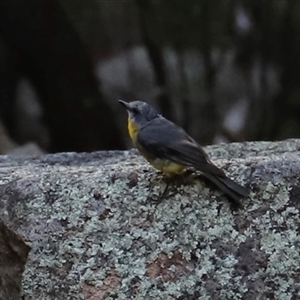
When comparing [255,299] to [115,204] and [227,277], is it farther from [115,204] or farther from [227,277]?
[115,204]

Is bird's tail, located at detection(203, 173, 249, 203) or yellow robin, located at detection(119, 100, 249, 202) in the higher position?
yellow robin, located at detection(119, 100, 249, 202)

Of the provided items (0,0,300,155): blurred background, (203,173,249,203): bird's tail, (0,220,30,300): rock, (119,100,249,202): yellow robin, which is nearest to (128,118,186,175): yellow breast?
(119,100,249,202): yellow robin

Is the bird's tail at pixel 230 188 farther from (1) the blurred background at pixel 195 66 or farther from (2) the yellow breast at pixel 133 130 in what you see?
(1) the blurred background at pixel 195 66

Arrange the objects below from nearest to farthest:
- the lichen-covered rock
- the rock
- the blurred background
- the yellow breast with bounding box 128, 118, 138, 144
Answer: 1. the lichen-covered rock
2. the rock
3. the yellow breast with bounding box 128, 118, 138, 144
4. the blurred background

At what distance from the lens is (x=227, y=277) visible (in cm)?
190

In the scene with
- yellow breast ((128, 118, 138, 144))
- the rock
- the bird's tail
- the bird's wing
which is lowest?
the rock

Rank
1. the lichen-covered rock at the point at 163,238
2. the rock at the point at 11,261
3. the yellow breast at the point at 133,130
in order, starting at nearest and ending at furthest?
the lichen-covered rock at the point at 163,238, the rock at the point at 11,261, the yellow breast at the point at 133,130

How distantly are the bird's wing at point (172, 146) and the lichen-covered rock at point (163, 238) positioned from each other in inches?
2.6

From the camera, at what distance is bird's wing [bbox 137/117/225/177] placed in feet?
6.44

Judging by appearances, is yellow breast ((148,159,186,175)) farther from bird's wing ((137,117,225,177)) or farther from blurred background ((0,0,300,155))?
blurred background ((0,0,300,155))

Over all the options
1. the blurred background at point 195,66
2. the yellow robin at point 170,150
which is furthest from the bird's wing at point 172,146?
the blurred background at point 195,66

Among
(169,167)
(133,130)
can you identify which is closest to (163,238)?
(169,167)

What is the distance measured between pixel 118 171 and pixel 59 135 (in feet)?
10.7

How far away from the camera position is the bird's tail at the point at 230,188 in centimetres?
193
